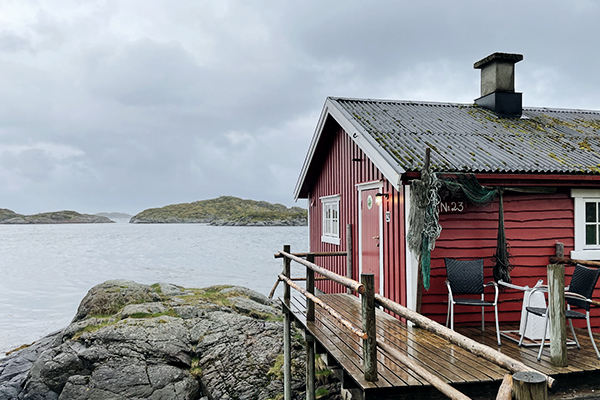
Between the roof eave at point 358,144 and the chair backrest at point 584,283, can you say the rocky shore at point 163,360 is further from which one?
the chair backrest at point 584,283

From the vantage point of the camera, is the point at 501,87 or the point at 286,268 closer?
the point at 286,268

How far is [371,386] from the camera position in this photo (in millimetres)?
3512

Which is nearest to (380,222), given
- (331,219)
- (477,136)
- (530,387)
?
(477,136)

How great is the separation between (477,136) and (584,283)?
11.8 ft

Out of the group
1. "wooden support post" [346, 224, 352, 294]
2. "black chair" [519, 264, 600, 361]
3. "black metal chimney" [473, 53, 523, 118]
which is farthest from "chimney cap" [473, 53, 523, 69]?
"black chair" [519, 264, 600, 361]

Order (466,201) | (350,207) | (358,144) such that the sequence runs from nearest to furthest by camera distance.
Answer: (466,201), (358,144), (350,207)

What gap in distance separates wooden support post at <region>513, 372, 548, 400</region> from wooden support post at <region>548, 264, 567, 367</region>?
2.49 m

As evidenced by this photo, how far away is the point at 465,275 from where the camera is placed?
5805 millimetres

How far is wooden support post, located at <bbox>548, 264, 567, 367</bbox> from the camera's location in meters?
4.07

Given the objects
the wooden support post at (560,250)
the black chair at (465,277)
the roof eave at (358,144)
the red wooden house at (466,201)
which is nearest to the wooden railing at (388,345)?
the red wooden house at (466,201)

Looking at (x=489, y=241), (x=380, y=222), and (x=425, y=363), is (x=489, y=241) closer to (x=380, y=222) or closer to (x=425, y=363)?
(x=380, y=222)

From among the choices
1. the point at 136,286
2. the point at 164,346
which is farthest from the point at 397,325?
the point at 136,286

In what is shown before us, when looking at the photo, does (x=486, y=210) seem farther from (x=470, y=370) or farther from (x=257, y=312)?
(x=257, y=312)

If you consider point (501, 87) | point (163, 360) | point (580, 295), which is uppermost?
point (501, 87)
